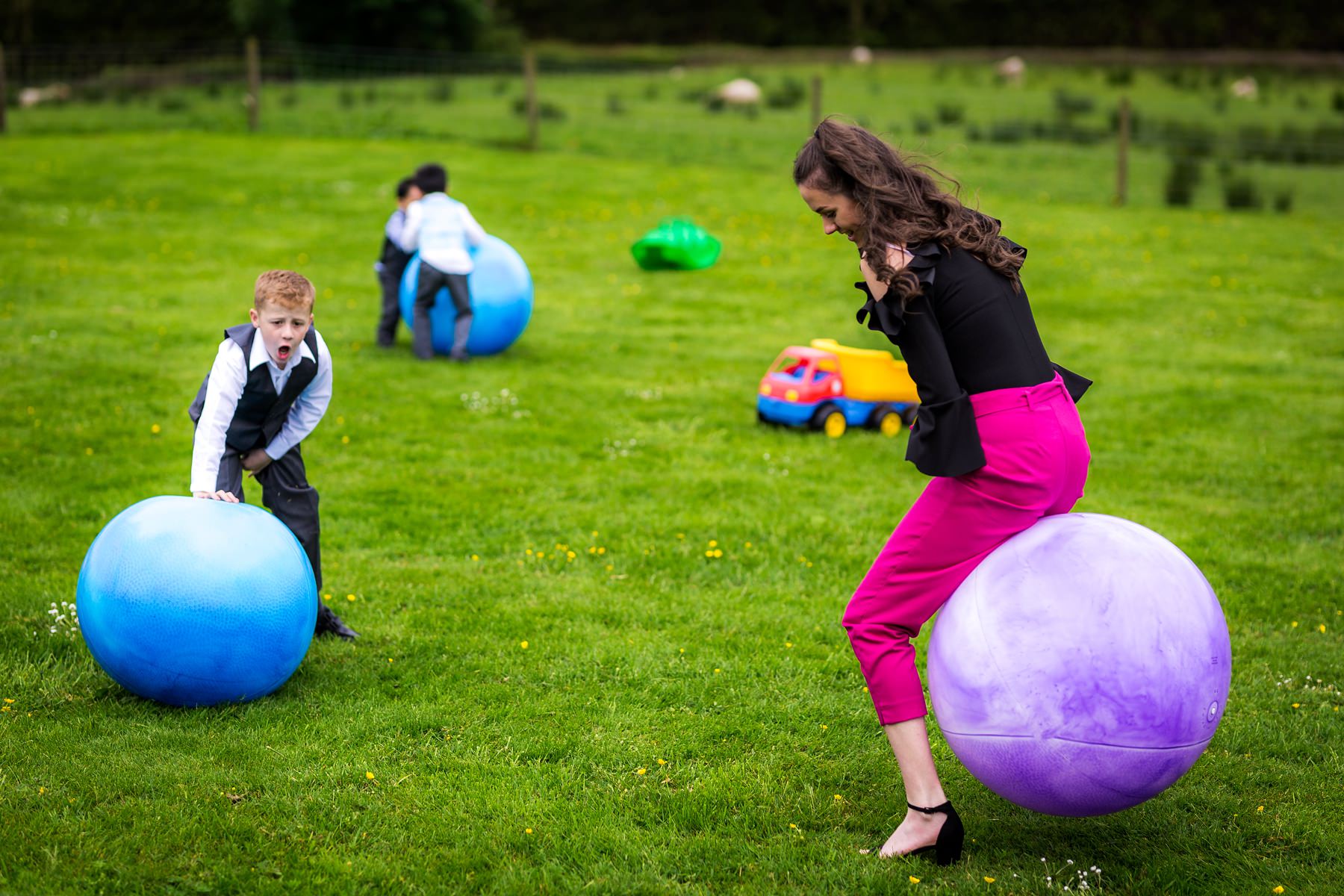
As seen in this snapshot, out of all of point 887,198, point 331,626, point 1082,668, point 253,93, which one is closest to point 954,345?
point 887,198

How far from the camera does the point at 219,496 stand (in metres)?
5.51

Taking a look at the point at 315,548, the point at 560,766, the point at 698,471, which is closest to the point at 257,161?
the point at 698,471

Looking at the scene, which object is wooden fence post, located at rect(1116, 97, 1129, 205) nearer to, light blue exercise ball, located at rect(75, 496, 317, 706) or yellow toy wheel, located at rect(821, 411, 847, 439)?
yellow toy wheel, located at rect(821, 411, 847, 439)

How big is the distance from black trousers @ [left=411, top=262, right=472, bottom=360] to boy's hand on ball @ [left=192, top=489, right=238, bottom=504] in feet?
A: 21.9

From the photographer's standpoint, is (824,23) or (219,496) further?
(824,23)

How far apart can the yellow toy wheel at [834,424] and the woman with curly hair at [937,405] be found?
6097 millimetres

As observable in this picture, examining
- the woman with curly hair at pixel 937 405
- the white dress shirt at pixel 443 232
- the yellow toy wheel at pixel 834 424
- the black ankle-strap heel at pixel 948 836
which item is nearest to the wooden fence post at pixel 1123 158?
the yellow toy wheel at pixel 834 424

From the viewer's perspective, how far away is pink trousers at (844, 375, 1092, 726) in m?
4.22

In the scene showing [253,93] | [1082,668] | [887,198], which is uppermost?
[253,93]

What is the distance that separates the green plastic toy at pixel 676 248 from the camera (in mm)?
17969

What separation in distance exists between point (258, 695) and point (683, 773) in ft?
6.40

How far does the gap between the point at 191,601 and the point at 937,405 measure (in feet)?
10.3

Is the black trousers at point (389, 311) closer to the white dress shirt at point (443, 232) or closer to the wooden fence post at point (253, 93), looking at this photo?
the white dress shirt at point (443, 232)

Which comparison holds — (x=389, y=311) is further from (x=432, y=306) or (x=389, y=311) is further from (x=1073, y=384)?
(x=1073, y=384)
